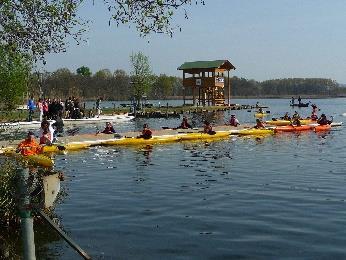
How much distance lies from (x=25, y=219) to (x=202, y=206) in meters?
10.2

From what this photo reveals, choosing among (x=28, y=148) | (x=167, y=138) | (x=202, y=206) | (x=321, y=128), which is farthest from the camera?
(x=321, y=128)

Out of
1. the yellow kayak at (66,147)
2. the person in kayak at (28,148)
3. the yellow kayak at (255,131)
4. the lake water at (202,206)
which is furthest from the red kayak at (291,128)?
the person in kayak at (28,148)

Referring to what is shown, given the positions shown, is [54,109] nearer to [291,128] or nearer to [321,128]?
[291,128]

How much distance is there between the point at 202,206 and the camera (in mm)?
16125

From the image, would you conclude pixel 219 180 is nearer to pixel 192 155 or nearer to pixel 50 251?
pixel 192 155

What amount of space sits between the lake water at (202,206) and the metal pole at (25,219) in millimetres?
4838

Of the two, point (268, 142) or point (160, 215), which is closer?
point (160, 215)

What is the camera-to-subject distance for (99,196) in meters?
17.7

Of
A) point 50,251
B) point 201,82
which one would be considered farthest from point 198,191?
point 201,82

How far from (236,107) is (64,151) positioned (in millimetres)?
71780

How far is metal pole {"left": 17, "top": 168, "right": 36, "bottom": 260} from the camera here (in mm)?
6365

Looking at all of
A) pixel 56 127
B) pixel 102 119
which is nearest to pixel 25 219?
pixel 56 127

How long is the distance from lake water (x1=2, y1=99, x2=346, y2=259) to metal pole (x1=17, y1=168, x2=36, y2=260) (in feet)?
15.9

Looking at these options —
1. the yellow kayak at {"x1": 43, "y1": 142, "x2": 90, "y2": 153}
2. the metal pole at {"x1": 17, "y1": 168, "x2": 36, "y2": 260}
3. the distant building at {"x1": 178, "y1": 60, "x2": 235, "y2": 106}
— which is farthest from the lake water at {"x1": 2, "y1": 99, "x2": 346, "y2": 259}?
the distant building at {"x1": 178, "y1": 60, "x2": 235, "y2": 106}
